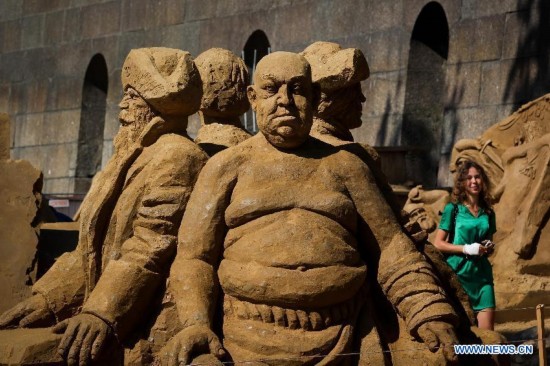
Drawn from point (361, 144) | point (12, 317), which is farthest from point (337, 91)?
point (12, 317)

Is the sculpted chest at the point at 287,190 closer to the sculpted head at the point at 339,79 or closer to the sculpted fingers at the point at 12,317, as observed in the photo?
the sculpted head at the point at 339,79

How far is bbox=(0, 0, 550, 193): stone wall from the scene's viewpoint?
1512 centimetres

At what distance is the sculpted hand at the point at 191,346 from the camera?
629 centimetres

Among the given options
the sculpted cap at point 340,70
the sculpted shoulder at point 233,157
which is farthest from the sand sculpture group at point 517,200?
the sculpted shoulder at point 233,157

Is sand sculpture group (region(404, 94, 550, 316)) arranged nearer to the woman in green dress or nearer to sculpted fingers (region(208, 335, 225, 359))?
the woman in green dress

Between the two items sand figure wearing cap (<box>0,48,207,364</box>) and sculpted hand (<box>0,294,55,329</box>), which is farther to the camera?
sculpted hand (<box>0,294,55,329</box>)

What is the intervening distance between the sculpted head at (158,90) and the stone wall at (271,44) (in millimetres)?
7584

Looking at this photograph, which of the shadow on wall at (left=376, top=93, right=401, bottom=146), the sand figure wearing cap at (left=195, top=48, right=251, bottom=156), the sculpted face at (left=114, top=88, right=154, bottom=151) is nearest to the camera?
the sculpted face at (left=114, top=88, right=154, bottom=151)

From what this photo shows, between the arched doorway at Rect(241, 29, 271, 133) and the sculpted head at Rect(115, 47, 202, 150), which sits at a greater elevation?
the arched doorway at Rect(241, 29, 271, 133)

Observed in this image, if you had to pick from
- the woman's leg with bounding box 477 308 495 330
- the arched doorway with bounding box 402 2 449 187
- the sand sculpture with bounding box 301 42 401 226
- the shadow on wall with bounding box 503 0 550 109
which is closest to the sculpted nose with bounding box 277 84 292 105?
the sand sculpture with bounding box 301 42 401 226

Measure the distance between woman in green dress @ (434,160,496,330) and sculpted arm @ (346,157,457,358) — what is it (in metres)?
2.28

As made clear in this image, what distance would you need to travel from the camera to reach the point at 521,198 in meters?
12.6

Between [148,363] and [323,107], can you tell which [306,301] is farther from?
[323,107]

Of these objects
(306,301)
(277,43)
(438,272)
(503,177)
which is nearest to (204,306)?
(306,301)
